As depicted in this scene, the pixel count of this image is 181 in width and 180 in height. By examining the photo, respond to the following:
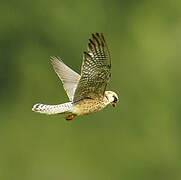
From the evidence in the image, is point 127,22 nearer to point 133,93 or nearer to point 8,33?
point 8,33

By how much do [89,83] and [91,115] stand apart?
552 inches

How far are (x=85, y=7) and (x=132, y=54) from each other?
4.05 meters

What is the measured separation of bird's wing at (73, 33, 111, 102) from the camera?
876 centimetres

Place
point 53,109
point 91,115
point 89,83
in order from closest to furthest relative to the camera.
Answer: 1. point 89,83
2. point 53,109
3. point 91,115

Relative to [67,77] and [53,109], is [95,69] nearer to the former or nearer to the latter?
[53,109]

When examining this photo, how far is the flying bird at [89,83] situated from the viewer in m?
8.85

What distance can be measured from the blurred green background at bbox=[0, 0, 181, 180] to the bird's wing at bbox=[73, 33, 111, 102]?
37.6ft

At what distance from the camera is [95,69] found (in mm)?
9078

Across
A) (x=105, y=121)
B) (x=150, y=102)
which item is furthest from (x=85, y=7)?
(x=105, y=121)

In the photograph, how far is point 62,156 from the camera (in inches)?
894

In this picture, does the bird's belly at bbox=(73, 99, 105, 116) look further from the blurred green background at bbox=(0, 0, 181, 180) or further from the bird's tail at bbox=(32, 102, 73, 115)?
the blurred green background at bbox=(0, 0, 181, 180)

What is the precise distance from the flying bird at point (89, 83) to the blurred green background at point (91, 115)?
421 inches

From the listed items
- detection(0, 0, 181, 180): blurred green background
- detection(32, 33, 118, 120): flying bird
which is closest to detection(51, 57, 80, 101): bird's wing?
detection(32, 33, 118, 120): flying bird

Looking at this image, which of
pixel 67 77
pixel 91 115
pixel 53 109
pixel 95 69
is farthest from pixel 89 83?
pixel 91 115
